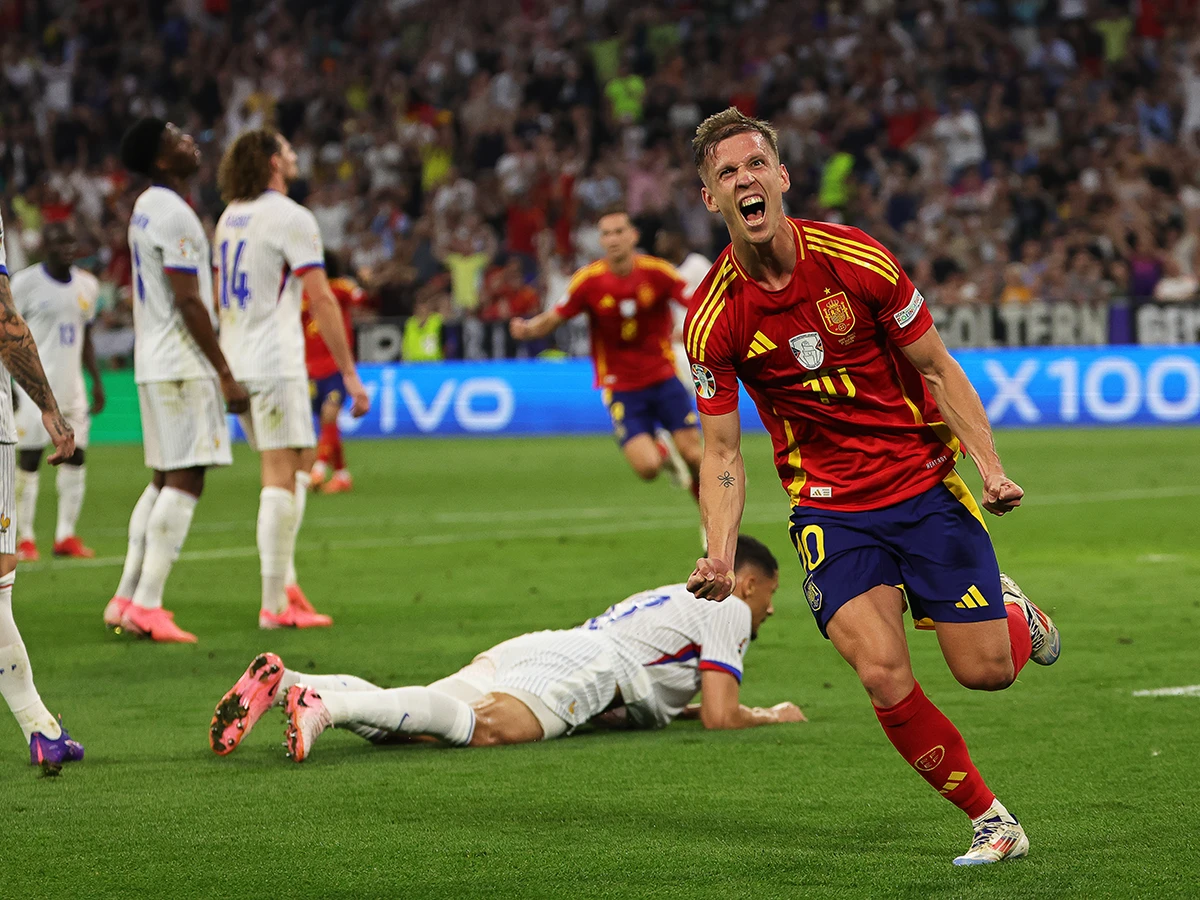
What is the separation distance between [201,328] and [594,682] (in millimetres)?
3159

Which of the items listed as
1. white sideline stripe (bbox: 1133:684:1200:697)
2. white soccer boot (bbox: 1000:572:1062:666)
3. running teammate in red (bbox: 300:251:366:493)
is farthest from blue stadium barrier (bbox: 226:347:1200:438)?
white soccer boot (bbox: 1000:572:1062:666)

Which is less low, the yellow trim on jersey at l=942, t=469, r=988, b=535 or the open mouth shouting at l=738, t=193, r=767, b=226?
the open mouth shouting at l=738, t=193, r=767, b=226

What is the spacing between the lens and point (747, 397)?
23.6 m

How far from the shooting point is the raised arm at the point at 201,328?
8.19 meters

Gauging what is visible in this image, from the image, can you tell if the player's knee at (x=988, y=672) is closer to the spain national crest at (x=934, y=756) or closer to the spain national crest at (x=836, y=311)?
the spain national crest at (x=934, y=756)

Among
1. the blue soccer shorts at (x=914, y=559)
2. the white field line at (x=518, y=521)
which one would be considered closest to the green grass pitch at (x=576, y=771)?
the blue soccer shorts at (x=914, y=559)

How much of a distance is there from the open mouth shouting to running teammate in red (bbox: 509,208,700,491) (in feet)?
24.3

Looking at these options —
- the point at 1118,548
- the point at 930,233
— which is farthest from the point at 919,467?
the point at 930,233

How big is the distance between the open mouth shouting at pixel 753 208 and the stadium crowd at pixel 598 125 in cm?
1780

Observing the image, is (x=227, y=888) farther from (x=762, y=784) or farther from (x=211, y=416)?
(x=211, y=416)

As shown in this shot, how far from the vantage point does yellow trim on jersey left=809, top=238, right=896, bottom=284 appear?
4.55 m

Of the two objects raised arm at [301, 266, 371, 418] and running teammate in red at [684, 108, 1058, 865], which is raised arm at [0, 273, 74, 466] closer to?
running teammate in red at [684, 108, 1058, 865]

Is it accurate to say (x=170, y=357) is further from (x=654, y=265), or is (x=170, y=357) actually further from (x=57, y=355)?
(x=654, y=265)

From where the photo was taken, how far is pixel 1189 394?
20.9m
